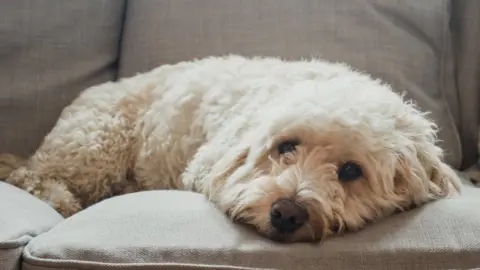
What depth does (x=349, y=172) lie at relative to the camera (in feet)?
5.84

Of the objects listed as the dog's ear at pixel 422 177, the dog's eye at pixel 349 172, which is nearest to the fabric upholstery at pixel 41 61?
the dog's eye at pixel 349 172

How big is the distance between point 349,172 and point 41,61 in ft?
4.34

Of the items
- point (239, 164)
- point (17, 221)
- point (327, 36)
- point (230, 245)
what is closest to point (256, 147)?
point (239, 164)

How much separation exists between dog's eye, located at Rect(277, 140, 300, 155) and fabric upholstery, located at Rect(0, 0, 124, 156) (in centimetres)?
110

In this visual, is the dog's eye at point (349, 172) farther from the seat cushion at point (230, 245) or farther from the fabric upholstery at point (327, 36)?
the fabric upholstery at point (327, 36)

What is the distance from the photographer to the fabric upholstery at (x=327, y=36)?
101 inches

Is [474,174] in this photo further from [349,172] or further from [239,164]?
[239,164]

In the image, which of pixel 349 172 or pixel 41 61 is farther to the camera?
pixel 41 61

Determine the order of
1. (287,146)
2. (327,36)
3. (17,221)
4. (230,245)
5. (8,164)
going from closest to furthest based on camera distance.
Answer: (230,245) → (17,221) → (287,146) → (8,164) → (327,36)

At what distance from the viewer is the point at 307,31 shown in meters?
2.57

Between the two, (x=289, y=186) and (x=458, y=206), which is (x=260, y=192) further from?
(x=458, y=206)

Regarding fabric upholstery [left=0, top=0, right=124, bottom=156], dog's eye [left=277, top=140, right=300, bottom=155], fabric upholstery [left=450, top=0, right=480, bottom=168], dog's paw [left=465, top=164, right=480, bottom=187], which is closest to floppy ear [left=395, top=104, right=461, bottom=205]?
dog's eye [left=277, top=140, right=300, bottom=155]

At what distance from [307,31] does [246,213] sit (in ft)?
3.57

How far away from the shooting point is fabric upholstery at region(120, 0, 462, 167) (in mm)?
2553
